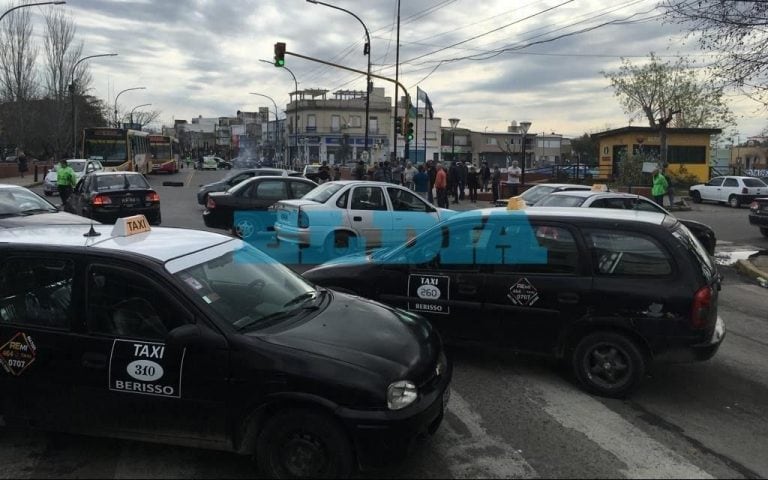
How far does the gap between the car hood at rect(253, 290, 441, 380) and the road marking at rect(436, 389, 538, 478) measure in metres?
0.64

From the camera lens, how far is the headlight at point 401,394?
3299 mm

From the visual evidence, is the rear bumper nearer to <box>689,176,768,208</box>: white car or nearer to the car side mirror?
<box>689,176,768,208</box>: white car

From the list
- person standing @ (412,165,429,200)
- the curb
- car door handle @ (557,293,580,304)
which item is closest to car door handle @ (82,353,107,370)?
car door handle @ (557,293,580,304)

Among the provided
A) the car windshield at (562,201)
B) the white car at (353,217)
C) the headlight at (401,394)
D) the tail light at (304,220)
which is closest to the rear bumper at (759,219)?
the car windshield at (562,201)

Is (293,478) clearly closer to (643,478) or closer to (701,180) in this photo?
(643,478)

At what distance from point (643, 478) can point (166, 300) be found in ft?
9.86

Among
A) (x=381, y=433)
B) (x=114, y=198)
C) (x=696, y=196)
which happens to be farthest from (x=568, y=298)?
(x=696, y=196)

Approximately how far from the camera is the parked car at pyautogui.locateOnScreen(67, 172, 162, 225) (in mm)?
14656

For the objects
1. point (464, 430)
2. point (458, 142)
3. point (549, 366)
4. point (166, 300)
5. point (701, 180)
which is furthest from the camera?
point (458, 142)

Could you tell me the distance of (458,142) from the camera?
4358 inches

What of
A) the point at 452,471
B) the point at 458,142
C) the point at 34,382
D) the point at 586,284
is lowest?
the point at 452,471

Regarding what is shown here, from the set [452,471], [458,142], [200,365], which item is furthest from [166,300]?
[458,142]

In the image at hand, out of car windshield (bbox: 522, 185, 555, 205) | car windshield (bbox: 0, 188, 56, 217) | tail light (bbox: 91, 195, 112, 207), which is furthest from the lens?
tail light (bbox: 91, 195, 112, 207)

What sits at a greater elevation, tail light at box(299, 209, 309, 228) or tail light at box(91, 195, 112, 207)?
tail light at box(91, 195, 112, 207)
